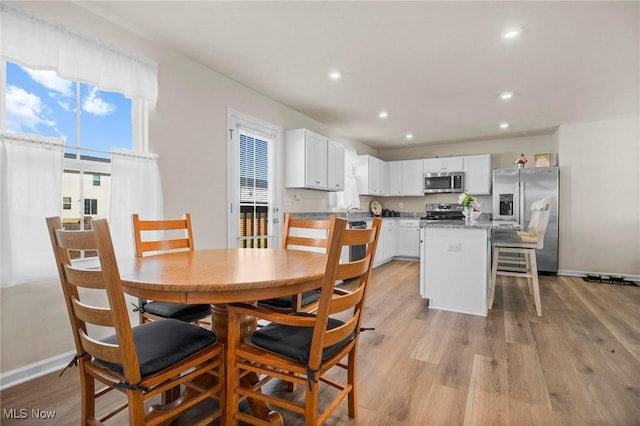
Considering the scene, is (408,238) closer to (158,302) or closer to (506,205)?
(506,205)

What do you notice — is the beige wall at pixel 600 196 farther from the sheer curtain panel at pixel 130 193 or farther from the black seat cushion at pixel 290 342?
the sheer curtain panel at pixel 130 193

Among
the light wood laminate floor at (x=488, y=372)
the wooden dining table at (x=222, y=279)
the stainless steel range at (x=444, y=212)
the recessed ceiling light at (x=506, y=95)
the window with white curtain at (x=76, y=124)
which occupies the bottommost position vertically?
the light wood laminate floor at (x=488, y=372)

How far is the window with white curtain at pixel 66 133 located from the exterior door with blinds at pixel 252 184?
3.01ft

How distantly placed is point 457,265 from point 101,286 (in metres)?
3.08

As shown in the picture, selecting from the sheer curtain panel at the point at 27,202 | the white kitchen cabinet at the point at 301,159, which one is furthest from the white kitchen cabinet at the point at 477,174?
the sheer curtain panel at the point at 27,202

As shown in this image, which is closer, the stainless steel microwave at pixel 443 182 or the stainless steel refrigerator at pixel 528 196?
the stainless steel refrigerator at pixel 528 196

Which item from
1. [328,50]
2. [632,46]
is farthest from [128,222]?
[632,46]

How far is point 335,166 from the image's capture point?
15.7ft

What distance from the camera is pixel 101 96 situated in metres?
2.32

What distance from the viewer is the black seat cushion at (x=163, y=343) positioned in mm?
1123

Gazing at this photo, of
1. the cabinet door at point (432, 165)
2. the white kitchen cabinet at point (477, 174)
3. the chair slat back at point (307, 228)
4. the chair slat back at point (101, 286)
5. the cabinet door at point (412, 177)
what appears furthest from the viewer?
the cabinet door at point (412, 177)

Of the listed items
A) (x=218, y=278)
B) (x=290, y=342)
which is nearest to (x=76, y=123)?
(x=218, y=278)

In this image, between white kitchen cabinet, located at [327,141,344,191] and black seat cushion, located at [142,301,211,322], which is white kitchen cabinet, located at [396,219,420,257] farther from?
black seat cushion, located at [142,301,211,322]

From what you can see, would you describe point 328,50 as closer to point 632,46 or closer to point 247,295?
point 247,295
